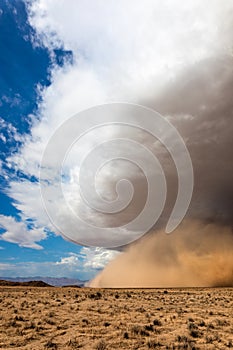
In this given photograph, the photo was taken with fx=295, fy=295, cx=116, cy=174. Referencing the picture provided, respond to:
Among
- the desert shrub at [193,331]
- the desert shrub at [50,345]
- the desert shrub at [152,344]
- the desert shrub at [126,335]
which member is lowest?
the desert shrub at [50,345]

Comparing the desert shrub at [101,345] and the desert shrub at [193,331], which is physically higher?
the desert shrub at [193,331]

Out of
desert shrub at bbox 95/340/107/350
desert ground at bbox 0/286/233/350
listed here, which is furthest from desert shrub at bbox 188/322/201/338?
desert shrub at bbox 95/340/107/350

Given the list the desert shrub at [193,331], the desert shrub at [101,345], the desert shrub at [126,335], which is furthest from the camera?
the desert shrub at [193,331]

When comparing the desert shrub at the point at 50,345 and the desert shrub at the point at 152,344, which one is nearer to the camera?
the desert shrub at the point at 50,345

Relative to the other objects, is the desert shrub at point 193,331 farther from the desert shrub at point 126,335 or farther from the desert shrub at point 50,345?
the desert shrub at point 50,345

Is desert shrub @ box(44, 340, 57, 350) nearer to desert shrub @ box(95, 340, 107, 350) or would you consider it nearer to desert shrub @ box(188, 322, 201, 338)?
desert shrub @ box(95, 340, 107, 350)

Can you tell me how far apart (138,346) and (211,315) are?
13.5 meters

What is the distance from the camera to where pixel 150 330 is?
732 inches

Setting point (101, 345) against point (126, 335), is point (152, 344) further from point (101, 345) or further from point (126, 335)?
point (101, 345)

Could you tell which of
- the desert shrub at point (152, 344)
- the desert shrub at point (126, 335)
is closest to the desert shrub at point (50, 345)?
the desert shrub at point (126, 335)

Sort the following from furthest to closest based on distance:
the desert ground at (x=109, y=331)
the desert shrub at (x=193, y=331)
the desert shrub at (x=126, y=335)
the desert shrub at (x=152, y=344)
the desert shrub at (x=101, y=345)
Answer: the desert shrub at (x=193, y=331) < the desert shrub at (x=126, y=335) < the desert ground at (x=109, y=331) < the desert shrub at (x=152, y=344) < the desert shrub at (x=101, y=345)

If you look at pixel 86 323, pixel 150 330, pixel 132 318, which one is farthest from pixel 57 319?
pixel 150 330

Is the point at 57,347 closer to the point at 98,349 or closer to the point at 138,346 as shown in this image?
the point at 98,349

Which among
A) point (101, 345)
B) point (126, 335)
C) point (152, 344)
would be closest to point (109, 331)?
point (126, 335)
